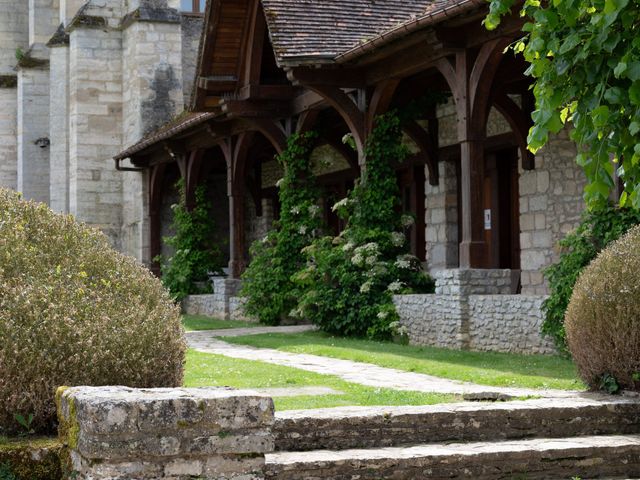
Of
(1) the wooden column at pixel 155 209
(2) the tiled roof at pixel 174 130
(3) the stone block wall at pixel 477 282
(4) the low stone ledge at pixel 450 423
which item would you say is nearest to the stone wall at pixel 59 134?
(1) the wooden column at pixel 155 209

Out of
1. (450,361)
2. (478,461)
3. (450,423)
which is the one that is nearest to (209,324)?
(450,361)

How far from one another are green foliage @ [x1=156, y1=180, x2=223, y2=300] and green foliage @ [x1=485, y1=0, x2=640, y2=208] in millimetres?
17236

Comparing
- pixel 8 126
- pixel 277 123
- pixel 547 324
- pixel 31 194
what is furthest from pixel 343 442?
pixel 8 126

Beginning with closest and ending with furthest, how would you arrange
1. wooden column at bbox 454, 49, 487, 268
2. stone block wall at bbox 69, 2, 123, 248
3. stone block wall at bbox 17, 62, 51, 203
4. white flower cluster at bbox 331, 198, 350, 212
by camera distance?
wooden column at bbox 454, 49, 487, 268, white flower cluster at bbox 331, 198, 350, 212, stone block wall at bbox 69, 2, 123, 248, stone block wall at bbox 17, 62, 51, 203

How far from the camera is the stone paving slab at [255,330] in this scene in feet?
55.2

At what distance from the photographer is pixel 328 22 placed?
1673 centimetres

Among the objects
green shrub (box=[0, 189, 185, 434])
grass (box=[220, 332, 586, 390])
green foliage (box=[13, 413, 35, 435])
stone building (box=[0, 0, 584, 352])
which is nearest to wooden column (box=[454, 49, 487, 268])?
stone building (box=[0, 0, 584, 352])

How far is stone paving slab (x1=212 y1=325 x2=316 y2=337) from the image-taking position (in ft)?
55.2

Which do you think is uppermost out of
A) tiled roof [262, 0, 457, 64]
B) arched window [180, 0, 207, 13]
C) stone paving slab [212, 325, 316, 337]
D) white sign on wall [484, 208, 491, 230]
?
arched window [180, 0, 207, 13]

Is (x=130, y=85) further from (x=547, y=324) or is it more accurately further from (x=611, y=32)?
(x=611, y=32)

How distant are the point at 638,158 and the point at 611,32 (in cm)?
70

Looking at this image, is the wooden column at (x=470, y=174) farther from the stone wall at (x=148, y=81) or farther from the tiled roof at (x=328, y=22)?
the stone wall at (x=148, y=81)

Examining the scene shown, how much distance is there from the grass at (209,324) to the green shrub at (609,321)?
10686 millimetres

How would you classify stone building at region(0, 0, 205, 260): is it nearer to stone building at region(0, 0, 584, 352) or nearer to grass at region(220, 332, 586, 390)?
stone building at region(0, 0, 584, 352)
